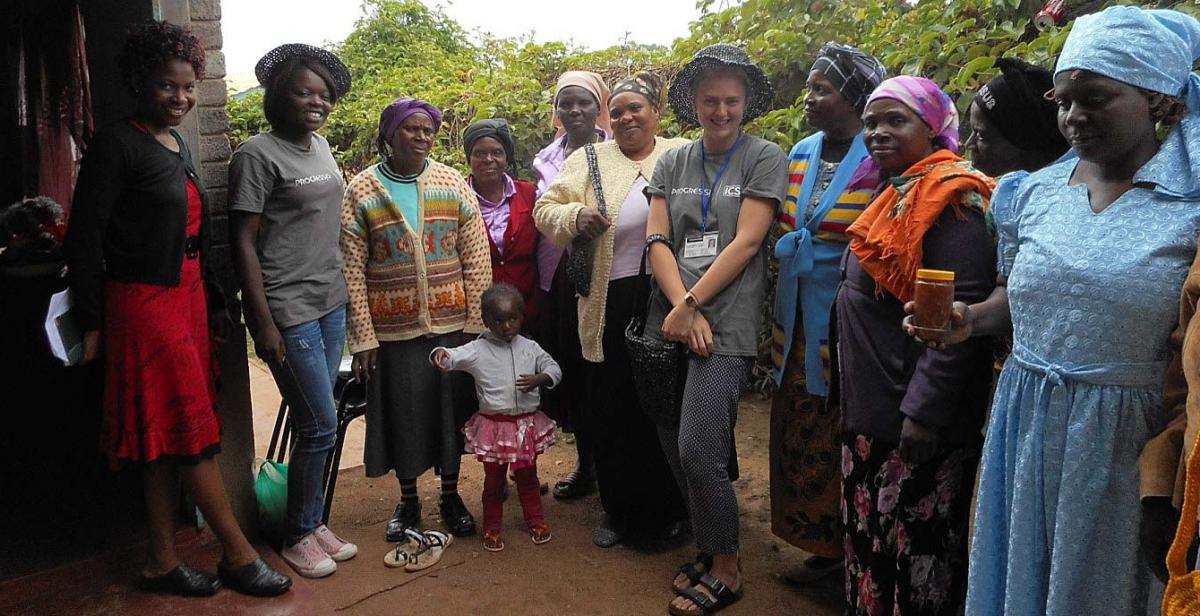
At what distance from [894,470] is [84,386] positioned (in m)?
3.13

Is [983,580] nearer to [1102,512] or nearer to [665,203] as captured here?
[1102,512]

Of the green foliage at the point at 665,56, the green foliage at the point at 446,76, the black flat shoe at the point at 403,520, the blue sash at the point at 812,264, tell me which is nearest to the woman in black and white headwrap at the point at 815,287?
the blue sash at the point at 812,264

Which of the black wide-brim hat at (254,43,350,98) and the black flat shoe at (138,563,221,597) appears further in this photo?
the black wide-brim hat at (254,43,350,98)

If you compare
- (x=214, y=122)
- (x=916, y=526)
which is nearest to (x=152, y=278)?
(x=214, y=122)

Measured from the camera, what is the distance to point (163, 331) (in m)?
2.82

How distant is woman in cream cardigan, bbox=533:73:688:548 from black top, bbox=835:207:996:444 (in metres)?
1.04

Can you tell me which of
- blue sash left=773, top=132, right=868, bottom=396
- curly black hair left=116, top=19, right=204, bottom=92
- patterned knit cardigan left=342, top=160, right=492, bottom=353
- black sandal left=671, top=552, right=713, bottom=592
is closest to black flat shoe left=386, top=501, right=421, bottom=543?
patterned knit cardigan left=342, top=160, right=492, bottom=353

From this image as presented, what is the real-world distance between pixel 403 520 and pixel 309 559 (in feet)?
1.75

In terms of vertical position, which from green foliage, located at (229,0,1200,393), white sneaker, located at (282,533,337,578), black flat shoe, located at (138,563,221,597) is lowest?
white sneaker, located at (282,533,337,578)

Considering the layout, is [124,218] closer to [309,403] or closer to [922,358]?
[309,403]

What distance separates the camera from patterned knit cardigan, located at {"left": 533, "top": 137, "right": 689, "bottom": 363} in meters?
3.42

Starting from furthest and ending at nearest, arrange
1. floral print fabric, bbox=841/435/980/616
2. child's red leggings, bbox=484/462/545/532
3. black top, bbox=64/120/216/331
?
child's red leggings, bbox=484/462/545/532 → black top, bbox=64/120/216/331 → floral print fabric, bbox=841/435/980/616

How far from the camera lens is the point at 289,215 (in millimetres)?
3152

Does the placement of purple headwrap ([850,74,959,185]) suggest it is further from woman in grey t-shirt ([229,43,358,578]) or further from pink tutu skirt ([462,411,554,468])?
woman in grey t-shirt ([229,43,358,578])
